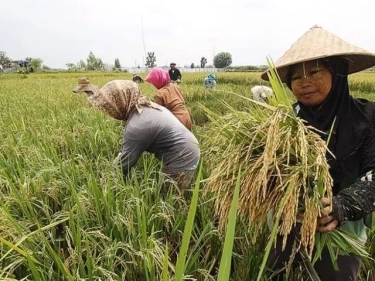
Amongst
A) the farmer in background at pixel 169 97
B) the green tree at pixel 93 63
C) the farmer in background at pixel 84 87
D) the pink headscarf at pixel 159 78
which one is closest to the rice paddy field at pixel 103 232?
the farmer in background at pixel 169 97

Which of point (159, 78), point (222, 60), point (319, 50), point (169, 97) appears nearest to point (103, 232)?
point (319, 50)

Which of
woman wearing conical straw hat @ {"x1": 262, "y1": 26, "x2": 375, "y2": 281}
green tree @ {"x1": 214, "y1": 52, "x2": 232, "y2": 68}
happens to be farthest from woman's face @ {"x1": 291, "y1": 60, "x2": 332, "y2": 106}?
green tree @ {"x1": 214, "y1": 52, "x2": 232, "y2": 68}

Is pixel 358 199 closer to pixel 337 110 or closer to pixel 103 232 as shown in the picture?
pixel 337 110

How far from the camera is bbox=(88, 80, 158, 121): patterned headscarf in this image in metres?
2.22

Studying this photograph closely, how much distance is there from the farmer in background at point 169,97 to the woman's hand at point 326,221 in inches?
106

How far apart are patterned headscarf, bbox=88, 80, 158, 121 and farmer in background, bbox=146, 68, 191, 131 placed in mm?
1334

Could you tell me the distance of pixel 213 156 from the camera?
1.10 metres

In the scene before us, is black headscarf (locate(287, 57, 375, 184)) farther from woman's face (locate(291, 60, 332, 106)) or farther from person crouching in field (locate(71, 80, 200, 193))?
person crouching in field (locate(71, 80, 200, 193))

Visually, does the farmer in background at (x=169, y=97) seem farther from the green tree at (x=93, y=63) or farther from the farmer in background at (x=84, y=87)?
the green tree at (x=93, y=63)

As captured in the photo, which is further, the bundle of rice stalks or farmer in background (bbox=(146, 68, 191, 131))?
farmer in background (bbox=(146, 68, 191, 131))

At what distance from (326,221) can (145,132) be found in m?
1.43

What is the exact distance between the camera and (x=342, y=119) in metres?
1.18

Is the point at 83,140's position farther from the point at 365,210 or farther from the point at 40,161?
the point at 365,210

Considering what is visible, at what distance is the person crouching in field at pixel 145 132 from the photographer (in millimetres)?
2166
